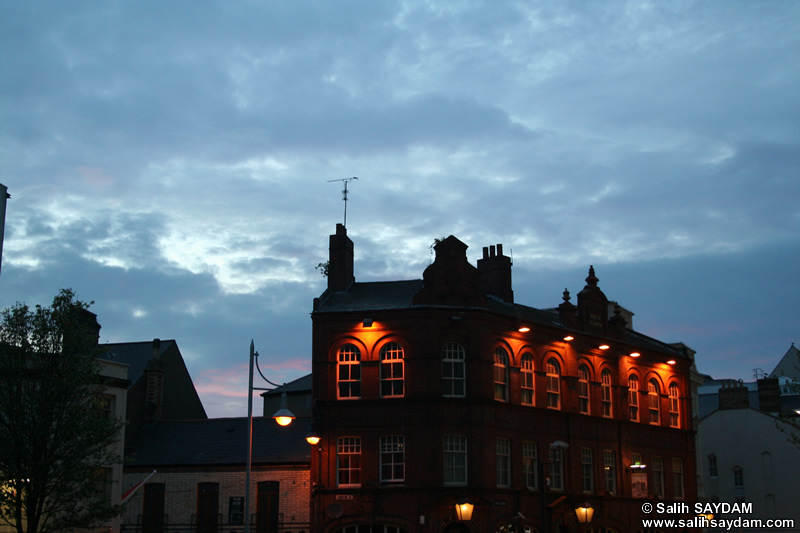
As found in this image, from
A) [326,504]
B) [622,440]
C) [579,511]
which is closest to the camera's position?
[326,504]

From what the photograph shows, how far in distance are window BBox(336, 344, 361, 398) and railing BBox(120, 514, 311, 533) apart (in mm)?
6484

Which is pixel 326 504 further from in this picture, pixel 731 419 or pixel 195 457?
pixel 731 419

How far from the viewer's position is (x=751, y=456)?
6600 centimetres

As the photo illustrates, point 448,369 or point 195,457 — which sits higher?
point 448,369

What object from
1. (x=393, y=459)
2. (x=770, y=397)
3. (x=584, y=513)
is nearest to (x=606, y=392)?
(x=584, y=513)

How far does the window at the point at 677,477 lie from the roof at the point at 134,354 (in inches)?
1154

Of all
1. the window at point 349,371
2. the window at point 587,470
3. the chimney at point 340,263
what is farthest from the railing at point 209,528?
the window at point 587,470

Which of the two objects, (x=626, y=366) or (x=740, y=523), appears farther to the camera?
(x=740, y=523)

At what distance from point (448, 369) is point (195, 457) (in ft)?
44.4

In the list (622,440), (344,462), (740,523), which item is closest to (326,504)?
(344,462)

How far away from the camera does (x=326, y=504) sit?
129 feet

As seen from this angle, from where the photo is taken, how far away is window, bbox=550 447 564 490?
43.9m

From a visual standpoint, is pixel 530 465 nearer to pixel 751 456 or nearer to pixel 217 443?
pixel 217 443

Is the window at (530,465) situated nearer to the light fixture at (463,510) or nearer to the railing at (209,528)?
the light fixture at (463,510)
